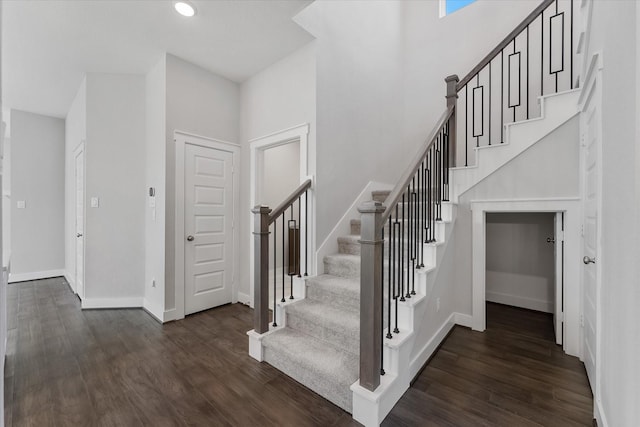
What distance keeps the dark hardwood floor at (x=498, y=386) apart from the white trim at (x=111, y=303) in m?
3.52

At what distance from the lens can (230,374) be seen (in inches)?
92.0

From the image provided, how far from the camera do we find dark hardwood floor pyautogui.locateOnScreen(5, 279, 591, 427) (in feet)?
6.16

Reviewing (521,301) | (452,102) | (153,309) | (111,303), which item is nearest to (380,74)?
(452,102)

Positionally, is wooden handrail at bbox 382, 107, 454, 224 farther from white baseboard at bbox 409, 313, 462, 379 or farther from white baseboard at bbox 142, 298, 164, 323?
white baseboard at bbox 142, 298, 164, 323

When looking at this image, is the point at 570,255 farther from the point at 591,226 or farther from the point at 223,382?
the point at 223,382

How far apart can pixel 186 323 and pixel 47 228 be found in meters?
4.25

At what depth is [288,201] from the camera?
2.84 metres

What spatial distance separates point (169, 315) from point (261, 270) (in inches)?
63.7

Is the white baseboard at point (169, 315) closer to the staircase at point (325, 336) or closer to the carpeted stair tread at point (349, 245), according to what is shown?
the staircase at point (325, 336)

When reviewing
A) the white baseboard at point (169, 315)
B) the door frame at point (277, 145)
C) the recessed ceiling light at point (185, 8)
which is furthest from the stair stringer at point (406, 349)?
the recessed ceiling light at point (185, 8)

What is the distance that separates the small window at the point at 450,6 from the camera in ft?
14.1

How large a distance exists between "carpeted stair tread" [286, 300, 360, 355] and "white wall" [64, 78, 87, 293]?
367 cm

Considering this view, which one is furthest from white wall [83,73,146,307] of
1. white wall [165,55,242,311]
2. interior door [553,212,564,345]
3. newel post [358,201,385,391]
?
interior door [553,212,564,345]

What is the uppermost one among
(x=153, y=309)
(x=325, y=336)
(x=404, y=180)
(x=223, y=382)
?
(x=404, y=180)
